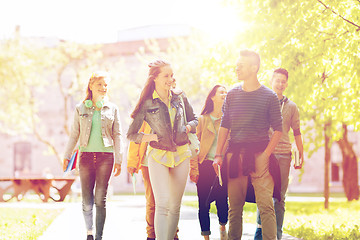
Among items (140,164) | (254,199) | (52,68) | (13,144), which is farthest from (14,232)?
(13,144)

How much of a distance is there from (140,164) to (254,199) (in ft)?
4.63

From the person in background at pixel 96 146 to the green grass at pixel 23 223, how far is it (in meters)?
2.31

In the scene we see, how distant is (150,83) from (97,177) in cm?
149

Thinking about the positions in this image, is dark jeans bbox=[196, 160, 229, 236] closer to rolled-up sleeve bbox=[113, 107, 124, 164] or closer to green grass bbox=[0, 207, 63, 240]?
rolled-up sleeve bbox=[113, 107, 124, 164]

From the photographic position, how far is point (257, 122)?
256 inches

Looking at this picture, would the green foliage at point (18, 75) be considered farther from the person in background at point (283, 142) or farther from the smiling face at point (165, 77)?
the smiling face at point (165, 77)

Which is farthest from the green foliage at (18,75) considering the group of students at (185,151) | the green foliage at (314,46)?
the group of students at (185,151)

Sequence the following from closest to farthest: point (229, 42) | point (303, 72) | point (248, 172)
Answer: point (248, 172)
point (303, 72)
point (229, 42)

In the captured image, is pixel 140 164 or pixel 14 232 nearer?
pixel 140 164

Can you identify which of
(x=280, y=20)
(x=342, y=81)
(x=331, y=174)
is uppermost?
(x=280, y=20)

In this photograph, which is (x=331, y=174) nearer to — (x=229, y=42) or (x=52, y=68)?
(x=52, y=68)

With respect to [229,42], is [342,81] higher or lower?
lower

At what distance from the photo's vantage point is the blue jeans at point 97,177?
775 cm

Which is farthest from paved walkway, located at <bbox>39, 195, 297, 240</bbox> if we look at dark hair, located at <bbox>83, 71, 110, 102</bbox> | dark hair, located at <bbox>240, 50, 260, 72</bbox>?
dark hair, located at <bbox>240, 50, 260, 72</bbox>
